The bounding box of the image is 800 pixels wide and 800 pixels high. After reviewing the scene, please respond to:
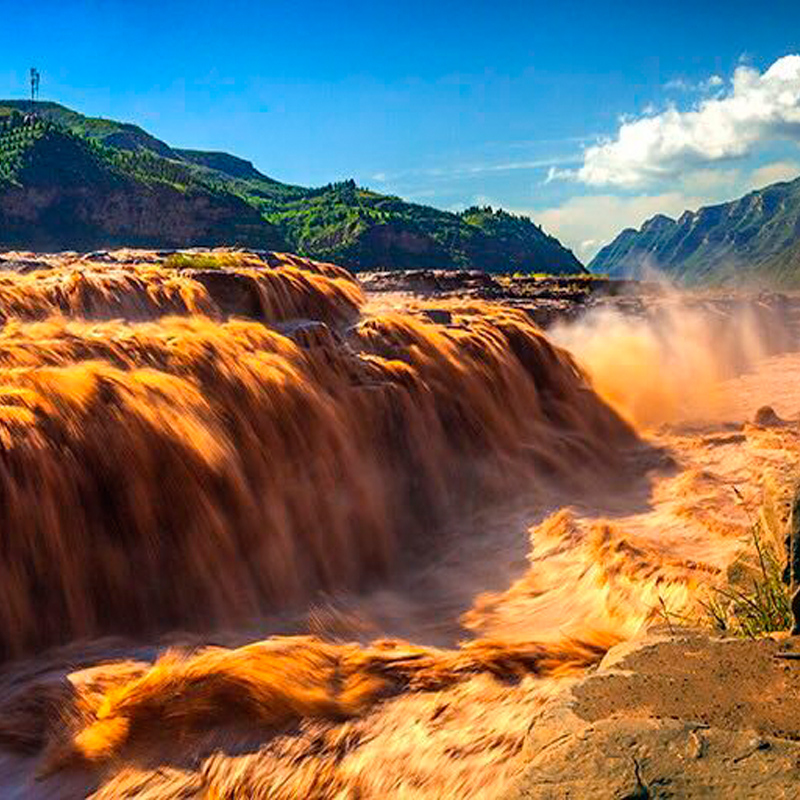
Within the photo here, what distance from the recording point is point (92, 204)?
88.9 meters

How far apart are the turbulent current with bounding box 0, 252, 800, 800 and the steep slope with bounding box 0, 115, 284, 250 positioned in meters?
76.9

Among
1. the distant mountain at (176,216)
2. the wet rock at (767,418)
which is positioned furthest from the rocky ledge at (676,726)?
the distant mountain at (176,216)

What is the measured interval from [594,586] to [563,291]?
15.1m

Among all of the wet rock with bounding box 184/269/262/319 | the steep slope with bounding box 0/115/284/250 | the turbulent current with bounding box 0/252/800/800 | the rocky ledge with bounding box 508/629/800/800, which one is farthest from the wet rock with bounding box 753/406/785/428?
the steep slope with bounding box 0/115/284/250

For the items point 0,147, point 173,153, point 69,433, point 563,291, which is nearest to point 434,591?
point 69,433

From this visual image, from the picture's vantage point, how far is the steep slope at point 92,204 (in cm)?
8569

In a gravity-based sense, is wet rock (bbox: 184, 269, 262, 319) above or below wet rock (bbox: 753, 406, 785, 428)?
above

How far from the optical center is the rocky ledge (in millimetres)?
2756

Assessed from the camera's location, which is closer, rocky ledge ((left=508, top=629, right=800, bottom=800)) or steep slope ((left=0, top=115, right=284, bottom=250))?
rocky ledge ((left=508, top=629, right=800, bottom=800))

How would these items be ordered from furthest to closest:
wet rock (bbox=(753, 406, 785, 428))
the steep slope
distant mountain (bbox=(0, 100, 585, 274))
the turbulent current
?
1. distant mountain (bbox=(0, 100, 585, 274))
2. the steep slope
3. wet rock (bbox=(753, 406, 785, 428))
4. the turbulent current

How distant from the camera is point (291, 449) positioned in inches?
361

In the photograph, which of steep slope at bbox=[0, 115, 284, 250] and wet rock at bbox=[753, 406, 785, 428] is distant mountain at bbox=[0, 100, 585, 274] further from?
wet rock at bbox=[753, 406, 785, 428]

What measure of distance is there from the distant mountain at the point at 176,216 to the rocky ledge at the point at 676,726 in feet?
243

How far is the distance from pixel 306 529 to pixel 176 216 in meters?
89.7
